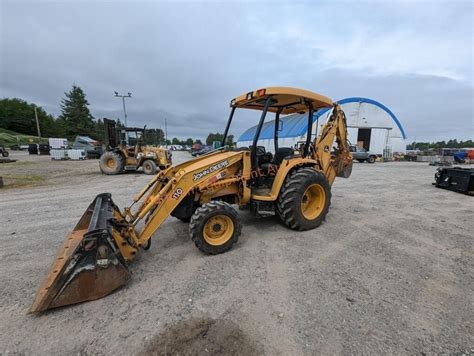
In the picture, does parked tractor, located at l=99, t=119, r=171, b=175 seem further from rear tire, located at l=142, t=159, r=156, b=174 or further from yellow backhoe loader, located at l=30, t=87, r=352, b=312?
yellow backhoe loader, located at l=30, t=87, r=352, b=312

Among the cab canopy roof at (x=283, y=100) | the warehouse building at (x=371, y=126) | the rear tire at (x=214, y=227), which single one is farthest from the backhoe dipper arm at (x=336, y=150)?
the warehouse building at (x=371, y=126)

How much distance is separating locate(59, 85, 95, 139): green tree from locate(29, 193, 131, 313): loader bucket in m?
83.1

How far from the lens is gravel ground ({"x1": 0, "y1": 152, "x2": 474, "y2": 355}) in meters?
2.06

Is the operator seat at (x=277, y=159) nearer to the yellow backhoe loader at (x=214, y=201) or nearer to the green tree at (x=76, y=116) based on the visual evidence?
the yellow backhoe loader at (x=214, y=201)

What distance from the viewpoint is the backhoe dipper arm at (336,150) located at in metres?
5.22

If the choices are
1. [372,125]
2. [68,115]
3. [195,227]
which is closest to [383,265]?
[195,227]

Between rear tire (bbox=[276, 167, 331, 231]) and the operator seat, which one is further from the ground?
the operator seat

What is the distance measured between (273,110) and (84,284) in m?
4.37

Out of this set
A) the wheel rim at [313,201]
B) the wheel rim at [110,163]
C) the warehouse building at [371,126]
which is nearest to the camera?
the wheel rim at [313,201]

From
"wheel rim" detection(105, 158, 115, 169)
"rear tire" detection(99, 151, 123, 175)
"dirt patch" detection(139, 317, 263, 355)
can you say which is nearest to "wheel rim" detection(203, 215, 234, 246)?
"dirt patch" detection(139, 317, 263, 355)

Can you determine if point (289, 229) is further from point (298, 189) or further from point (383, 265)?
point (383, 265)

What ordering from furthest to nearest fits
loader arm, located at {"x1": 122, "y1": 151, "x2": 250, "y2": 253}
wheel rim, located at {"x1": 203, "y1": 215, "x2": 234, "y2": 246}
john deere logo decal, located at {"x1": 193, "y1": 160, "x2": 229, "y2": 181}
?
1. john deere logo decal, located at {"x1": 193, "y1": 160, "x2": 229, "y2": 181}
2. wheel rim, located at {"x1": 203, "y1": 215, "x2": 234, "y2": 246}
3. loader arm, located at {"x1": 122, "y1": 151, "x2": 250, "y2": 253}

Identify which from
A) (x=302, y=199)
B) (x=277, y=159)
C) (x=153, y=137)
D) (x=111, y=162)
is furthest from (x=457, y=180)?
(x=111, y=162)

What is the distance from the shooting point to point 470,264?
3311 mm
